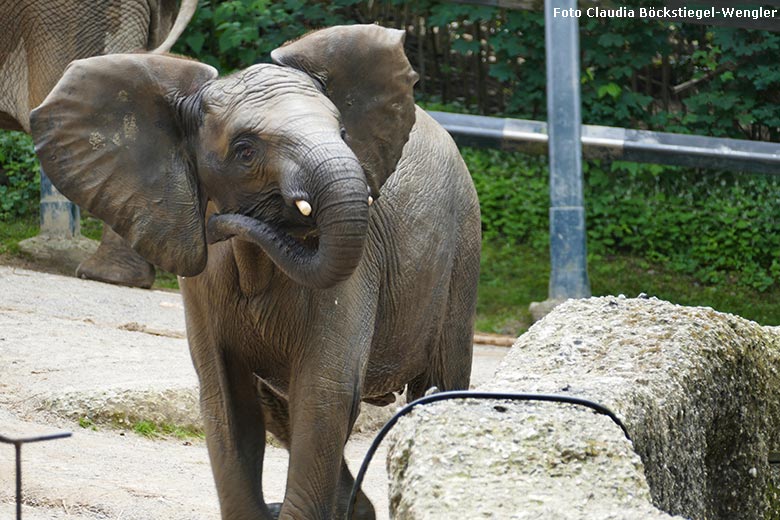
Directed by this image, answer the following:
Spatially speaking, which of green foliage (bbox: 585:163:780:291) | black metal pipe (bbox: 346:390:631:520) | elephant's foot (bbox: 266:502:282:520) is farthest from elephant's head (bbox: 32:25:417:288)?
green foliage (bbox: 585:163:780:291)

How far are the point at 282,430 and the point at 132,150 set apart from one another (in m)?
1.32

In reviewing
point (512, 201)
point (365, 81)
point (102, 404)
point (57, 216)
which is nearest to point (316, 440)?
point (365, 81)

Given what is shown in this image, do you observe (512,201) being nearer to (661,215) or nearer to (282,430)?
(661,215)

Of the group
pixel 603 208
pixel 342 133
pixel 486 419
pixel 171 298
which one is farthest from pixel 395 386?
pixel 603 208

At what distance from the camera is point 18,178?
42.0 feet

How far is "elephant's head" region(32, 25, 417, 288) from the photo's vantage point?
158 inches

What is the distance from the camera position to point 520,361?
3.86m

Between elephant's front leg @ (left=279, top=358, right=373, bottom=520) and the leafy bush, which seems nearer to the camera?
elephant's front leg @ (left=279, top=358, right=373, bottom=520)

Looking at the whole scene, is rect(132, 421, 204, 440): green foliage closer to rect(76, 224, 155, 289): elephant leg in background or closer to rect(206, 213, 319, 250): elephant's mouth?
rect(206, 213, 319, 250): elephant's mouth

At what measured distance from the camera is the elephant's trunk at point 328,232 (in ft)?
12.8

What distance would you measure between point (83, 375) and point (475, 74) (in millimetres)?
7575

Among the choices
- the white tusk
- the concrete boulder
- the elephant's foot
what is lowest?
the elephant's foot

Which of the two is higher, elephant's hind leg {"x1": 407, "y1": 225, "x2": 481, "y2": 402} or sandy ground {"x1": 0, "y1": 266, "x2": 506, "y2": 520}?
elephant's hind leg {"x1": 407, "y1": 225, "x2": 481, "y2": 402}

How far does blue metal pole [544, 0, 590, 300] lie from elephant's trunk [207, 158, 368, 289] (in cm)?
650
